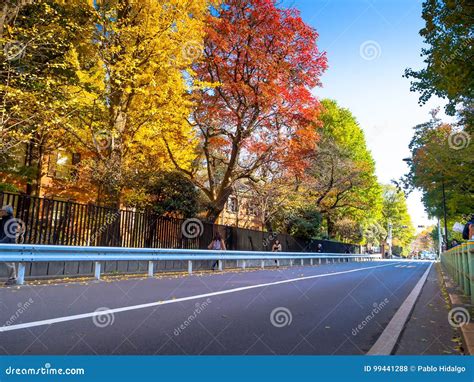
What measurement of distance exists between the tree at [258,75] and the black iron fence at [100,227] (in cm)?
382

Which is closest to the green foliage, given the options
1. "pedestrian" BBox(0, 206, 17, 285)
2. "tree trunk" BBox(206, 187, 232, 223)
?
"tree trunk" BBox(206, 187, 232, 223)

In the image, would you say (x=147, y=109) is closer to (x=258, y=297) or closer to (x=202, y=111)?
(x=202, y=111)

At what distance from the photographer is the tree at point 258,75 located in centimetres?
1792

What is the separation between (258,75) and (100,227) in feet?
31.2

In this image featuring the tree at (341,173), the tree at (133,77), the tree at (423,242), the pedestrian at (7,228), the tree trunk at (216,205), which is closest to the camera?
the pedestrian at (7,228)

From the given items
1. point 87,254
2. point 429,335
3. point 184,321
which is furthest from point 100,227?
point 429,335

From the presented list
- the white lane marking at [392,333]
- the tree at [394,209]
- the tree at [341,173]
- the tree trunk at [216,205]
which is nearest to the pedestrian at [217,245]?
the tree trunk at [216,205]

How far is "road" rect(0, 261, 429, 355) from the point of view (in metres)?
4.16

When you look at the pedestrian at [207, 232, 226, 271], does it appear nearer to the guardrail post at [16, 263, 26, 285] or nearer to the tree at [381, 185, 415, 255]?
the guardrail post at [16, 263, 26, 285]

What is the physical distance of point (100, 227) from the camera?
1359cm

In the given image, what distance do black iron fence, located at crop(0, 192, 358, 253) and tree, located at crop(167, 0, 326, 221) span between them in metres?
3.82

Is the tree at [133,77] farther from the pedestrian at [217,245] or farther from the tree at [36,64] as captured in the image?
the pedestrian at [217,245]

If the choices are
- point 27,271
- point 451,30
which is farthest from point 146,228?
point 451,30
